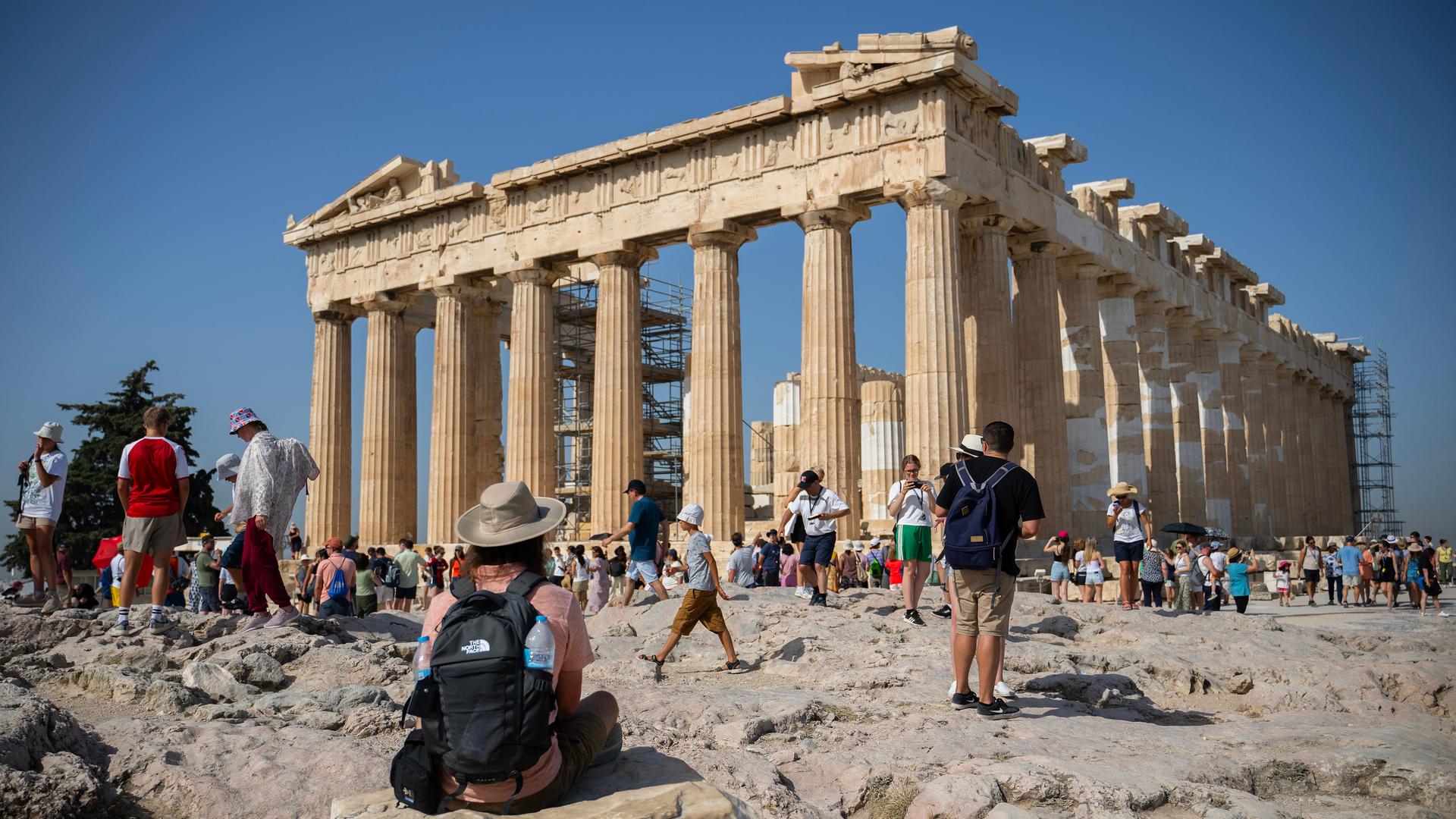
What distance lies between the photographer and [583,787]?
4.93 meters

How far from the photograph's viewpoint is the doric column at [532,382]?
98.4ft

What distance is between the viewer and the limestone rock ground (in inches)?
217

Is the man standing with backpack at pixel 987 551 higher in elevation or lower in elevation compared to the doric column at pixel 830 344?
lower

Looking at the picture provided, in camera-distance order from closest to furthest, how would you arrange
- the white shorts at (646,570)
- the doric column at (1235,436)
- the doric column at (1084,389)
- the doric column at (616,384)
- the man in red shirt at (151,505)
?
1. the man in red shirt at (151,505)
2. the white shorts at (646,570)
3. the doric column at (616,384)
4. the doric column at (1084,389)
5. the doric column at (1235,436)

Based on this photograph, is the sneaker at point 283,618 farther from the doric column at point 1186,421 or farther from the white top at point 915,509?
the doric column at point 1186,421

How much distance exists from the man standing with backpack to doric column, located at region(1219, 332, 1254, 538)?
3214cm

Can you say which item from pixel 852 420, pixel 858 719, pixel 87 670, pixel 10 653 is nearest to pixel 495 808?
pixel 858 719

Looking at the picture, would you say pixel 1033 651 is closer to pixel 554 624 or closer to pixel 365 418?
pixel 554 624

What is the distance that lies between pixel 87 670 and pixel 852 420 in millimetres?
18373

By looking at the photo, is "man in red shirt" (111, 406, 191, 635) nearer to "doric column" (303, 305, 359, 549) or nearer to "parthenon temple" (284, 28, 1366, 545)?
"parthenon temple" (284, 28, 1366, 545)

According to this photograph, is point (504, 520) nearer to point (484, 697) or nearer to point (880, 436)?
point (484, 697)

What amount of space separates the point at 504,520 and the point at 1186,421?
32854mm

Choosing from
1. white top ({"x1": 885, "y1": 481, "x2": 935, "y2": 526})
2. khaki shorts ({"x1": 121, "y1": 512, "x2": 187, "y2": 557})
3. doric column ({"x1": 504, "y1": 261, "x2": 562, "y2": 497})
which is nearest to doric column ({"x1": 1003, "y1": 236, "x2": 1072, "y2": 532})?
doric column ({"x1": 504, "y1": 261, "x2": 562, "y2": 497})

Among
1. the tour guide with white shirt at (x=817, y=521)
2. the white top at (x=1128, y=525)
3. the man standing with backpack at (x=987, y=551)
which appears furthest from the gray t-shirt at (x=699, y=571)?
the white top at (x=1128, y=525)
